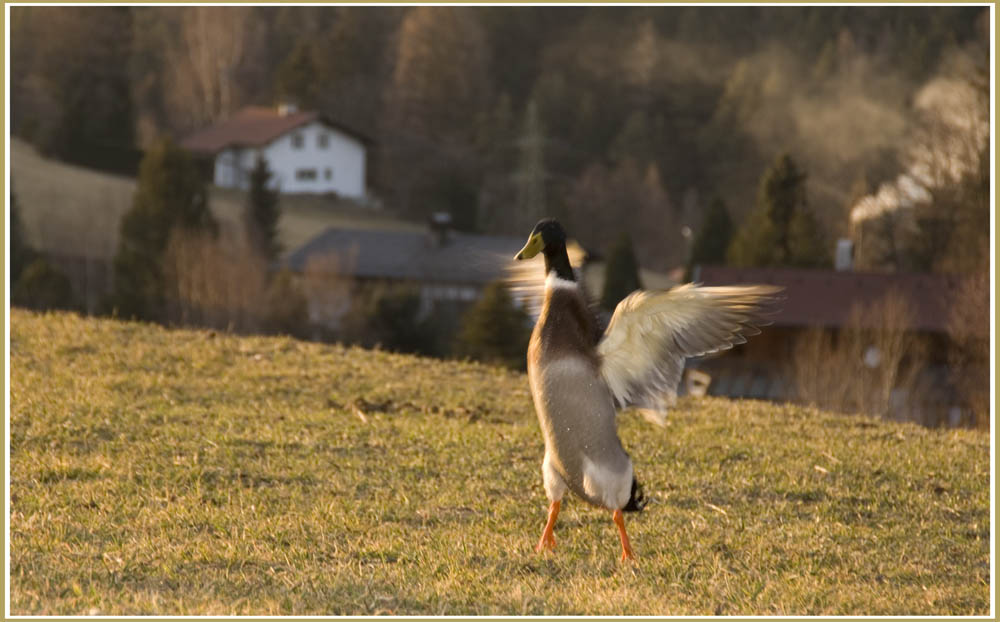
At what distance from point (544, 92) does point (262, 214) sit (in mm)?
29837

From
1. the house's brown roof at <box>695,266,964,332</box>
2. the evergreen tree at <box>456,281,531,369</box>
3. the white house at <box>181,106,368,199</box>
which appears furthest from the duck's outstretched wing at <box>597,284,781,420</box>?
the white house at <box>181,106,368,199</box>

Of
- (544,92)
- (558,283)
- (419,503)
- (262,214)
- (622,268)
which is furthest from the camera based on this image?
(544,92)

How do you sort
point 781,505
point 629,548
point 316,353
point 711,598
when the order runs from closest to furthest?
point 711,598 → point 629,548 → point 781,505 → point 316,353

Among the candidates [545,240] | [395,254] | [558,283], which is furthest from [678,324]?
[395,254]

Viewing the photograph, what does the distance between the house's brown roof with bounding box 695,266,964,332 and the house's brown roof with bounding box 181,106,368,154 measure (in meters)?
44.4

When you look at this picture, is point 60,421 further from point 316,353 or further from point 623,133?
point 623,133

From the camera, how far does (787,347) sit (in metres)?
35.7

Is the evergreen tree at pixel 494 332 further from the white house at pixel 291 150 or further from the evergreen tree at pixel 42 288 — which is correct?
the white house at pixel 291 150

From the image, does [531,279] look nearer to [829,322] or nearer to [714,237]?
[829,322]

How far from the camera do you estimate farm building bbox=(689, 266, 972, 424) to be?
112 feet

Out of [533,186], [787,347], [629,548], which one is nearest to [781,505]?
[629,548]

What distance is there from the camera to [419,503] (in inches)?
302

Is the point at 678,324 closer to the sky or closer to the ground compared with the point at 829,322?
closer to the sky

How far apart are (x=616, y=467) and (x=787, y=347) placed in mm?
30416
